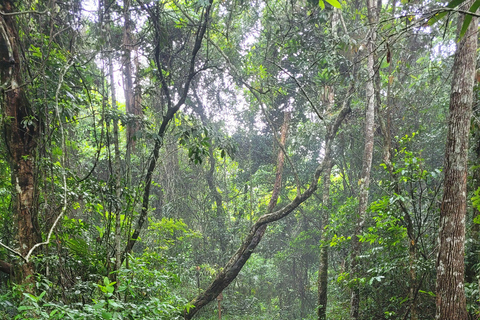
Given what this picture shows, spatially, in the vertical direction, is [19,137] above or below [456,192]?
above

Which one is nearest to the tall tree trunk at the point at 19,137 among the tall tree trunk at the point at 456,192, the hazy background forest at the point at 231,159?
the hazy background forest at the point at 231,159

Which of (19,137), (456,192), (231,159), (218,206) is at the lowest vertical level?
(218,206)

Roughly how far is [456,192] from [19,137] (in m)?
4.35

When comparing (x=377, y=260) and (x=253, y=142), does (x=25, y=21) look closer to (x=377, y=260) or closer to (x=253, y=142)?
(x=377, y=260)

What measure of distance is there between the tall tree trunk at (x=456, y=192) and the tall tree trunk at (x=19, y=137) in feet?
12.9

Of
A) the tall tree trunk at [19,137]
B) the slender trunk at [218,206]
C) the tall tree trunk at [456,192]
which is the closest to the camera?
the tall tree trunk at [19,137]

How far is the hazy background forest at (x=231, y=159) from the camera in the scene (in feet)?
9.37

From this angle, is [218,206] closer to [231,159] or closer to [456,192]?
[231,159]

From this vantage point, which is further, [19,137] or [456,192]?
[456,192]

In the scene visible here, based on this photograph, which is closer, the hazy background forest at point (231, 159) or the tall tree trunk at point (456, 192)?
the hazy background forest at point (231, 159)

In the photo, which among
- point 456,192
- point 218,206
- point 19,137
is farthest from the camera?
point 218,206

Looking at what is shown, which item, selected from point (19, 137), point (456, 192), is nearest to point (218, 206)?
point (19, 137)

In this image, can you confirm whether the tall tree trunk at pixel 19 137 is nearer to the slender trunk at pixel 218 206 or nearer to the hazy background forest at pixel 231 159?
the hazy background forest at pixel 231 159

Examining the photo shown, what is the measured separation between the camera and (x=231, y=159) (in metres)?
6.01
